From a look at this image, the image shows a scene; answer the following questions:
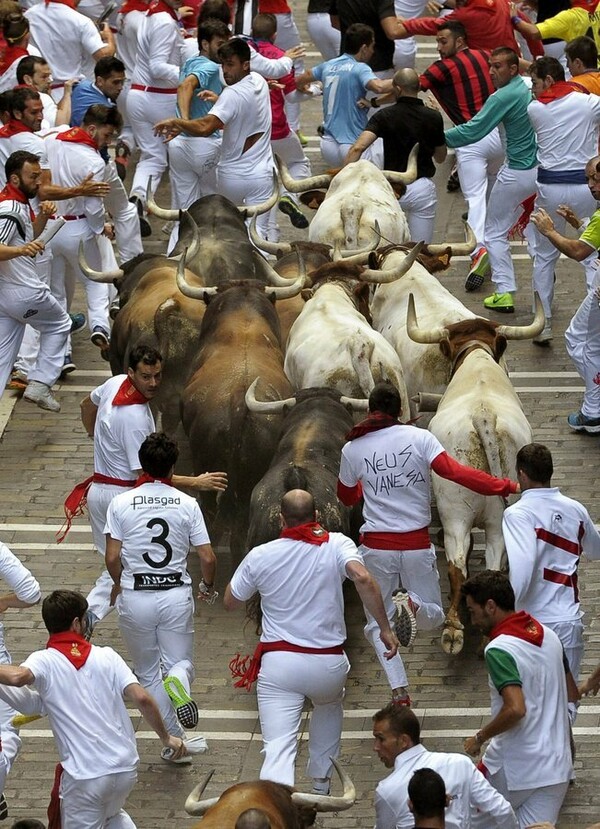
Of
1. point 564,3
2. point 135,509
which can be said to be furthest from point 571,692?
point 564,3

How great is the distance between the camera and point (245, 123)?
16734 mm

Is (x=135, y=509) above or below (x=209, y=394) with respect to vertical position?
above

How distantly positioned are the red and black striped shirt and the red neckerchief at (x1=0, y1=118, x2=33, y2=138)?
4.07 metres

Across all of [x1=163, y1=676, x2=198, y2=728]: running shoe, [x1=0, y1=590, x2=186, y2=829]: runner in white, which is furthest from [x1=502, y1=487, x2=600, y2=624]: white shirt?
[x1=0, y1=590, x2=186, y2=829]: runner in white

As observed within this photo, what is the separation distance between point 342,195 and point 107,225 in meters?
2.07

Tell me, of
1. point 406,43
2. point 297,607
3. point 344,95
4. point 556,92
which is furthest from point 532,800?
point 406,43

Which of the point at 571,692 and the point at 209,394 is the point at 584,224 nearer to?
the point at 209,394

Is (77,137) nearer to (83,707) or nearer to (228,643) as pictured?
(228,643)

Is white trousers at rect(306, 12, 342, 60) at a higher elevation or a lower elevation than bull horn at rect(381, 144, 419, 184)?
lower

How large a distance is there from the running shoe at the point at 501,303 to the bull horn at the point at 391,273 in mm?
2722

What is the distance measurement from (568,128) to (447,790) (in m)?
8.60

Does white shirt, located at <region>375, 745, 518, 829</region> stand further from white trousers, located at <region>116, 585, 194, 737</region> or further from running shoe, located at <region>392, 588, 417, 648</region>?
white trousers, located at <region>116, 585, 194, 737</region>

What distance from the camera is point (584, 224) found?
15266mm

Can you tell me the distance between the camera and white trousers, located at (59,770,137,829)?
9.16 m
